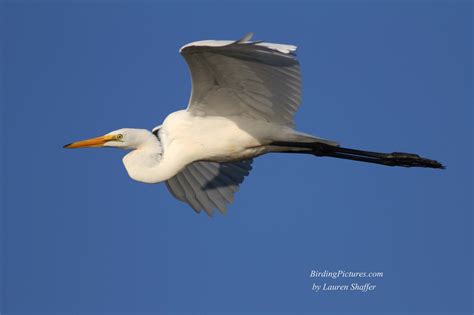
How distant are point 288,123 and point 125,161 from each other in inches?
61.0

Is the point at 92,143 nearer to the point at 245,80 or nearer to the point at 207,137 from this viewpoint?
the point at 207,137

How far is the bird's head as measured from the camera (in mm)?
7527

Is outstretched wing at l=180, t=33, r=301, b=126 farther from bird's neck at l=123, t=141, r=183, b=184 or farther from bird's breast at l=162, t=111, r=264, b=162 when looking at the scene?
bird's neck at l=123, t=141, r=183, b=184

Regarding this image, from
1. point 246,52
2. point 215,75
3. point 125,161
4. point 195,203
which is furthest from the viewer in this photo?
point 195,203

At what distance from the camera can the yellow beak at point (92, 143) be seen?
7.61 meters

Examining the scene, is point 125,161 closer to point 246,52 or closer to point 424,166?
point 246,52

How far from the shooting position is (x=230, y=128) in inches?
288

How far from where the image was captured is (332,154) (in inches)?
305

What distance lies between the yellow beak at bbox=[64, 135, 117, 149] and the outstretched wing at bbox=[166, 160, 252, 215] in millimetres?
932

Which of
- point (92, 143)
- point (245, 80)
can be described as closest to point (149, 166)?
point (92, 143)

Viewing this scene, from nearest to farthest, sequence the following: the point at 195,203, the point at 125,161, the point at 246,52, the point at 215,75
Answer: the point at 246,52, the point at 215,75, the point at 125,161, the point at 195,203

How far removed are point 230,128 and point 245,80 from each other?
54cm

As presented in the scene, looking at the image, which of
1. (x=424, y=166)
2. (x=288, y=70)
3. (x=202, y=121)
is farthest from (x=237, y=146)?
(x=424, y=166)

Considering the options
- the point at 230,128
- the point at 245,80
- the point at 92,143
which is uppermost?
the point at 245,80
